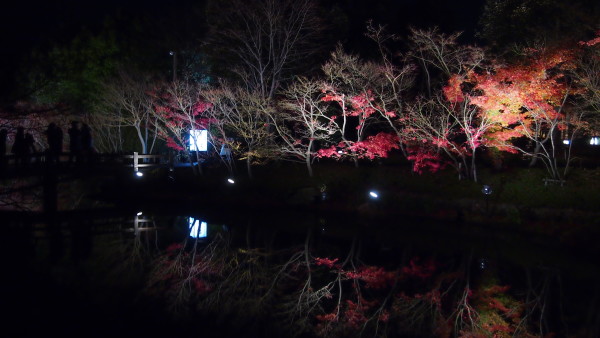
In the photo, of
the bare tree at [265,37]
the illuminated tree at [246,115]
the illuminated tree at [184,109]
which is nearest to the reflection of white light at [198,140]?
the illuminated tree at [184,109]

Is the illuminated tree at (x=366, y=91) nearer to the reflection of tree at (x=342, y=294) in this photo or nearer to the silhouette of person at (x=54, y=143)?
the reflection of tree at (x=342, y=294)

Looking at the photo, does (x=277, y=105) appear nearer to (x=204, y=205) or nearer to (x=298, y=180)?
Result: (x=298, y=180)

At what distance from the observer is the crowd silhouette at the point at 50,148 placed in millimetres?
14812

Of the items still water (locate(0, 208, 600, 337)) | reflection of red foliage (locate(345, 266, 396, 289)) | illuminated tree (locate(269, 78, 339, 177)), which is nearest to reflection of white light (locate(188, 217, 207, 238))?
still water (locate(0, 208, 600, 337))

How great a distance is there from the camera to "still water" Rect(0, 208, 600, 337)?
845 cm

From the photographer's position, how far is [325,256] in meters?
13.0

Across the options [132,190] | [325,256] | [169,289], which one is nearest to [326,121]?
[132,190]

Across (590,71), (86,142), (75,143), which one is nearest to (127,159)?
(86,142)

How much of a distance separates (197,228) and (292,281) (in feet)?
21.2

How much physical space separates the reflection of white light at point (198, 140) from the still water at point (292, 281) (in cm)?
727

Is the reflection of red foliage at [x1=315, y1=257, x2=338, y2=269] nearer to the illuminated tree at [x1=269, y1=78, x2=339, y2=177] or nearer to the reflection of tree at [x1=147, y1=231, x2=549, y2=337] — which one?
the reflection of tree at [x1=147, y1=231, x2=549, y2=337]

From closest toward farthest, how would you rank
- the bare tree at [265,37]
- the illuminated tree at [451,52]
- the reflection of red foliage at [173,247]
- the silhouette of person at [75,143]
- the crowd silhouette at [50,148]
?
the reflection of red foliage at [173,247] → the crowd silhouette at [50,148] → the illuminated tree at [451,52] → the silhouette of person at [75,143] → the bare tree at [265,37]

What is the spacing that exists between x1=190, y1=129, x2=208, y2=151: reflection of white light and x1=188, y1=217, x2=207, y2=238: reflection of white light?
19.3 ft

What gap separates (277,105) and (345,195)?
5.05 metres
